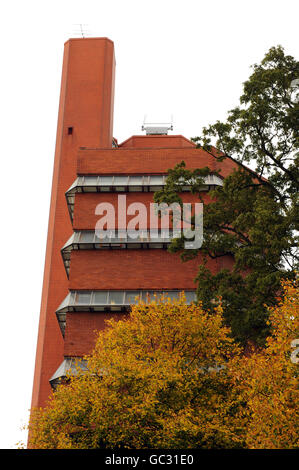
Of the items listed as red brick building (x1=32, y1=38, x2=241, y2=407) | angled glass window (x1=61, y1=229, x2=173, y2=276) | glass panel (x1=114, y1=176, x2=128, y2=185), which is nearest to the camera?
red brick building (x1=32, y1=38, x2=241, y2=407)

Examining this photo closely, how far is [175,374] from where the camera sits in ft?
65.9

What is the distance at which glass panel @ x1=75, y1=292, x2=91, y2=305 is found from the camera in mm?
34969

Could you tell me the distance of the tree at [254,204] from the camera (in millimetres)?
23953

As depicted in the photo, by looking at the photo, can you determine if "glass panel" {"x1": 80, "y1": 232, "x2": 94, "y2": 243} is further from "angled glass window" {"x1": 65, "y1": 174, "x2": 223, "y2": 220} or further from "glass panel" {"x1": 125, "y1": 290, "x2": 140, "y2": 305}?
"glass panel" {"x1": 125, "y1": 290, "x2": 140, "y2": 305}

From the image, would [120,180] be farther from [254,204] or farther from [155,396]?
[155,396]

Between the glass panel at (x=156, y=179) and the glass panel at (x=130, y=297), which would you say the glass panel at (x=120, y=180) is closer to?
the glass panel at (x=156, y=179)

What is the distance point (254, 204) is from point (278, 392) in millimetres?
10040

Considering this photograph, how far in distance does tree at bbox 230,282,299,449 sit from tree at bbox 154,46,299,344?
4566 millimetres

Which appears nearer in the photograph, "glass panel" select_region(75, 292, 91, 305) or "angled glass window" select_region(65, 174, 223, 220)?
"glass panel" select_region(75, 292, 91, 305)

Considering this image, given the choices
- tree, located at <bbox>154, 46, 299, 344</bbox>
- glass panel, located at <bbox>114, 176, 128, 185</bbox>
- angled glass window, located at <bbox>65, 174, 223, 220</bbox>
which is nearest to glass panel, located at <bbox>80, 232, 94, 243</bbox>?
angled glass window, located at <bbox>65, 174, 223, 220</bbox>

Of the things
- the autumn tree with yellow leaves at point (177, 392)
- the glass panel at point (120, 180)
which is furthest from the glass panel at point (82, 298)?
the autumn tree with yellow leaves at point (177, 392)
